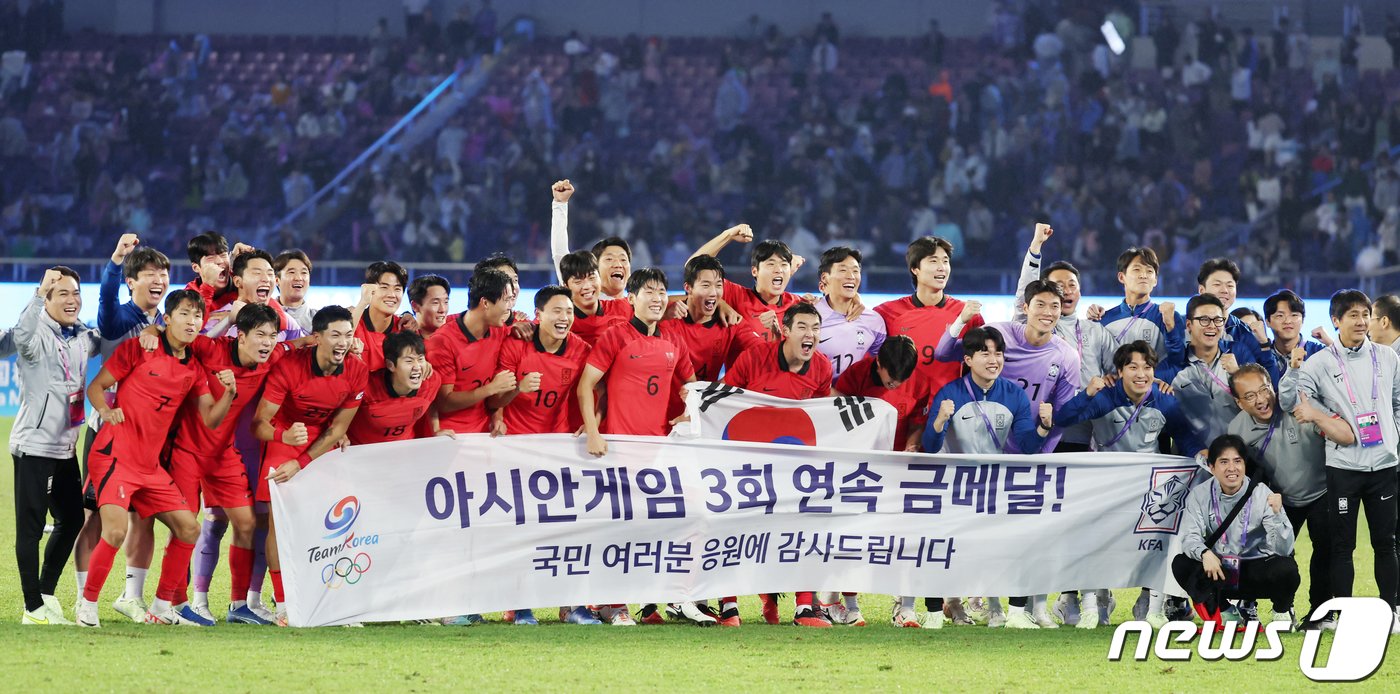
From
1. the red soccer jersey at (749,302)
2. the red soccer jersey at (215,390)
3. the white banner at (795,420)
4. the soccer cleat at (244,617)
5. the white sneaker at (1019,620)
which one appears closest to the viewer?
the red soccer jersey at (215,390)

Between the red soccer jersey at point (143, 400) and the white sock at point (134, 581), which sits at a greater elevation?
the red soccer jersey at point (143, 400)

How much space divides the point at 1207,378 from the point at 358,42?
64.9 ft

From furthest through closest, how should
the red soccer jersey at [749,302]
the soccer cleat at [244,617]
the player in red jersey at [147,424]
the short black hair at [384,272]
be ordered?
1. the red soccer jersey at [749,302]
2. the short black hair at [384,272]
3. the soccer cleat at [244,617]
4. the player in red jersey at [147,424]

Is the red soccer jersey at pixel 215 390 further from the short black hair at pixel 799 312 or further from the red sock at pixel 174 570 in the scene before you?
the short black hair at pixel 799 312

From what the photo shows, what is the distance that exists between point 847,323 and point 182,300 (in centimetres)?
326

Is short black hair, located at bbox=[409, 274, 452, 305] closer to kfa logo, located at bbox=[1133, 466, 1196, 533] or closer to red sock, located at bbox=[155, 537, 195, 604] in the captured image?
red sock, located at bbox=[155, 537, 195, 604]

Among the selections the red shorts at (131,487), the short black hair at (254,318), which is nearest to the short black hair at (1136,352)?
the short black hair at (254,318)

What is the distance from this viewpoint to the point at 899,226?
67.8 feet

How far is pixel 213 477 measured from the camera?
6.87 metres

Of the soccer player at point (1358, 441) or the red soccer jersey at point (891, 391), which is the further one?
the red soccer jersey at point (891, 391)

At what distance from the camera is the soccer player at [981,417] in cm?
705

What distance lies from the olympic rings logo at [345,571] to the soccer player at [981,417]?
2.58 meters

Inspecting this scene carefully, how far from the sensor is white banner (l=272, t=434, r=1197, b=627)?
689 cm

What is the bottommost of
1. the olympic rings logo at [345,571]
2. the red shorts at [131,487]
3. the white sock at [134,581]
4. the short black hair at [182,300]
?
the white sock at [134,581]
